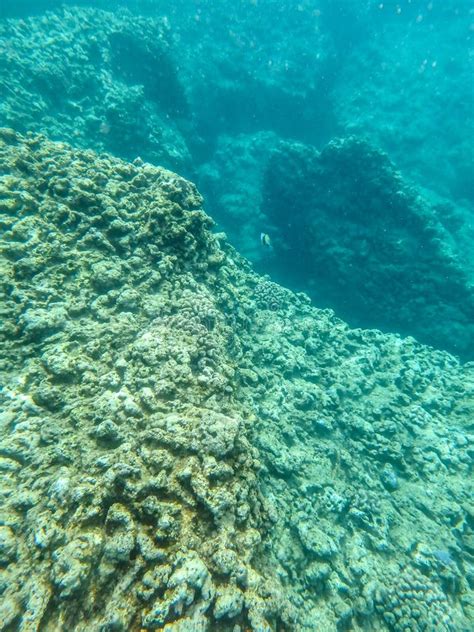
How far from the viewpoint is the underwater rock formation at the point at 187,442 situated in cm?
229

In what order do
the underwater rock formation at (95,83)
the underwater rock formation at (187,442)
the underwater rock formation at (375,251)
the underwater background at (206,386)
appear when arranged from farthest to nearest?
the underwater rock formation at (375,251), the underwater rock formation at (95,83), the underwater background at (206,386), the underwater rock formation at (187,442)

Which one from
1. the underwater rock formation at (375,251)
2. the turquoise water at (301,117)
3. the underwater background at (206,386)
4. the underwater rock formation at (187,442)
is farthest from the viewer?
the turquoise water at (301,117)

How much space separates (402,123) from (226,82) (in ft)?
34.6

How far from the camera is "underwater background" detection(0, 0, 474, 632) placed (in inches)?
94.3

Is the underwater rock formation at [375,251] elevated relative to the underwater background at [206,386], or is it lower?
elevated

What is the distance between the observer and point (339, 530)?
14.4 ft

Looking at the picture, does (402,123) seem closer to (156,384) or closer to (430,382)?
(430,382)

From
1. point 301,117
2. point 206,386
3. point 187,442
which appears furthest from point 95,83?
point 187,442

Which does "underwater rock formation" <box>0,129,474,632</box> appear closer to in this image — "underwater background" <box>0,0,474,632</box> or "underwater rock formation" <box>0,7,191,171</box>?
"underwater background" <box>0,0,474,632</box>

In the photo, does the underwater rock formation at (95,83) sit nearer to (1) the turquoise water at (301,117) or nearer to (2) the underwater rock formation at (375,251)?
(1) the turquoise water at (301,117)

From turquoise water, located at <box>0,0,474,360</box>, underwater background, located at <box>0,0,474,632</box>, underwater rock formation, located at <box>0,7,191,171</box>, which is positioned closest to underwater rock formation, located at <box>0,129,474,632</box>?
underwater background, located at <box>0,0,474,632</box>

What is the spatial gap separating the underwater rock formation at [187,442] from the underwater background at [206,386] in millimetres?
21

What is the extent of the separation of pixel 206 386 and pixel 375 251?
9379 mm

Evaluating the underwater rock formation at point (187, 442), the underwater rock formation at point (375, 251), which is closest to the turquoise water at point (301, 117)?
the underwater rock formation at point (375, 251)
